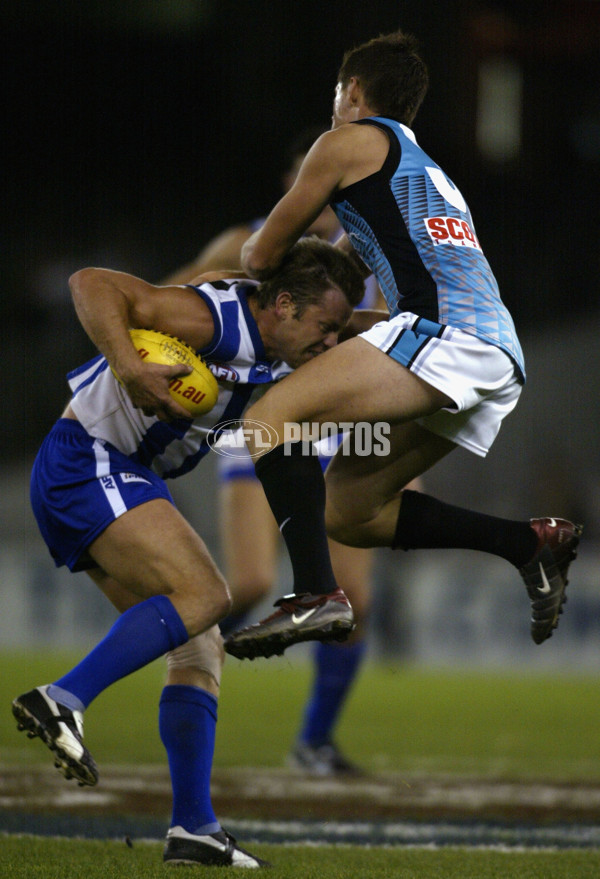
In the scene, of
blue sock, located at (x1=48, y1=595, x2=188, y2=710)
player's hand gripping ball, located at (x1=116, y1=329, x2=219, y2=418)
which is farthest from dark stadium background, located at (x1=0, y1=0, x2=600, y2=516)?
blue sock, located at (x1=48, y1=595, x2=188, y2=710)

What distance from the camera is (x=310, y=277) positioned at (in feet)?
11.3

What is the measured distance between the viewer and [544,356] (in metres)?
13.8

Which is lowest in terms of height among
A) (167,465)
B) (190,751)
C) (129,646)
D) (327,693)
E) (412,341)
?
(327,693)

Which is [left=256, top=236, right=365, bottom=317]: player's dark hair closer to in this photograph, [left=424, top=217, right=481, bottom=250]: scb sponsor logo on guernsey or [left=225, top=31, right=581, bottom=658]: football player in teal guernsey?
[left=225, top=31, right=581, bottom=658]: football player in teal guernsey

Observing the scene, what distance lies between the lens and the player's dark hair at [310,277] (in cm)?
344

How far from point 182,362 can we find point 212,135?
15.1 meters

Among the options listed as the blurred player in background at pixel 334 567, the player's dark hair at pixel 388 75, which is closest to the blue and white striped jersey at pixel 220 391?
the player's dark hair at pixel 388 75

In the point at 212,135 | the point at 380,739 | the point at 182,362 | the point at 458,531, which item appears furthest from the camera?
the point at 212,135

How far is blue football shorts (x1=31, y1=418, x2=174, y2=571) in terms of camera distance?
3316 mm

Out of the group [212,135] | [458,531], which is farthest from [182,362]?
[212,135]

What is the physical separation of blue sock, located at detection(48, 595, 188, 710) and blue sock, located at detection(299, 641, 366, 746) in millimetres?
2437

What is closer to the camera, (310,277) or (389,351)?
(389,351)

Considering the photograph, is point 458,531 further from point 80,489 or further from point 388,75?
point 388,75

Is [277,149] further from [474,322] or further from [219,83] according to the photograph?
[474,322]
